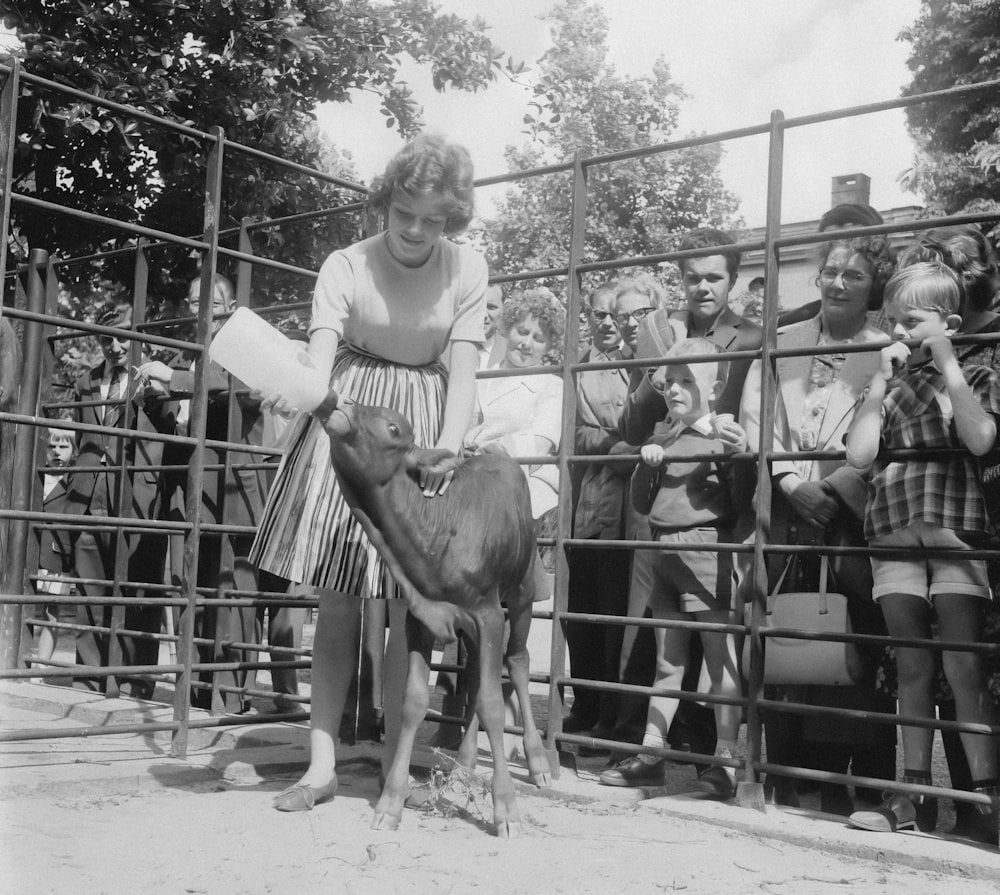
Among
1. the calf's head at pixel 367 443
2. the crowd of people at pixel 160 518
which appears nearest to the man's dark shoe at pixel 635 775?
the calf's head at pixel 367 443

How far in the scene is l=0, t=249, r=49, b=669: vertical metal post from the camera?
6.70 m

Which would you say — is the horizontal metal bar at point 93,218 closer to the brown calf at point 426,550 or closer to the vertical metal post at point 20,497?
the brown calf at point 426,550

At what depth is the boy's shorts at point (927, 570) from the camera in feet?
12.1

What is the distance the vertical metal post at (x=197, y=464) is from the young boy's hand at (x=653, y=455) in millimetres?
1782

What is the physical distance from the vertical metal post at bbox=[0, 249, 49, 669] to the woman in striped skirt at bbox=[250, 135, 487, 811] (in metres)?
3.27

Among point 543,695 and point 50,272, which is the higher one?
point 50,272

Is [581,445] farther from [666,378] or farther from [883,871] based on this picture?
[883,871]

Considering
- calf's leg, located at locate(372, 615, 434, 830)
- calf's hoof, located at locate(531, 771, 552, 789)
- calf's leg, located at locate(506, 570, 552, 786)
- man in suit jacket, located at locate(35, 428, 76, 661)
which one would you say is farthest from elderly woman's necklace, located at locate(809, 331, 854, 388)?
man in suit jacket, located at locate(35, 428, 76, 661)

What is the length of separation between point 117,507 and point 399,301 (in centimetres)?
413

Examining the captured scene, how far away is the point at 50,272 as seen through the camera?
24.6ft

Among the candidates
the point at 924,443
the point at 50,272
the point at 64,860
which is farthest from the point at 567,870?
the point at 50,272

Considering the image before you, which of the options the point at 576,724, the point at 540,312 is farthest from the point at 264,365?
the point at 540,312

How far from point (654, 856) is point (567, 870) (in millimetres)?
333

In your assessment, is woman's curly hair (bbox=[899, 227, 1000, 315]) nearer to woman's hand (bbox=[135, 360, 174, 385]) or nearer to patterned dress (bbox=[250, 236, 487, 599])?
patterned dress (bbox=[250, 236, 487, 599])
